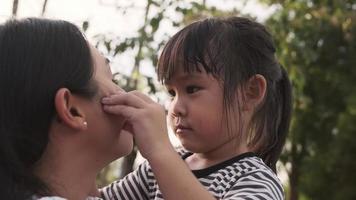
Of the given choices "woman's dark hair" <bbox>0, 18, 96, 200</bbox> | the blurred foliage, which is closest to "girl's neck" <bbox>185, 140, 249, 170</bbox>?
"woman's dark hair" <bbox>0, 18, 96, 200</bbox>

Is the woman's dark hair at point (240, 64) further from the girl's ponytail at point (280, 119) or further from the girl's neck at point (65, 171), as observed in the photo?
the girl's neck at point (65, 171)

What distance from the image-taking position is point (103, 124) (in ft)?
5.89

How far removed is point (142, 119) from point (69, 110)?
19cm

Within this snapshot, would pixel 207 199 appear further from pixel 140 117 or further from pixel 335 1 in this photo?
pixel 335 1

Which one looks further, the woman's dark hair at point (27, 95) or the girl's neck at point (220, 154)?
the girl's neck at point (220, 154)

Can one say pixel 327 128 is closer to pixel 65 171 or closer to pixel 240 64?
pixel 240 64

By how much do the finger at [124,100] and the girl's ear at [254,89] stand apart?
61 cm

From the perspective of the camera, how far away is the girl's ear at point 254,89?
92.0 inches

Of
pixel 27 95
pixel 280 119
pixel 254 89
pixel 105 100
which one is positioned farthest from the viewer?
pixel 280 119

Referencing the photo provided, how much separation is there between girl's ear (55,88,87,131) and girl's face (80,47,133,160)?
0.03 metres

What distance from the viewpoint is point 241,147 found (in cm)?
233

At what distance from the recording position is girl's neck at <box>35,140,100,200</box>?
5.66ft

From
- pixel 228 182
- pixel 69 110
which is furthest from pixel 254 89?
pixel 69 110

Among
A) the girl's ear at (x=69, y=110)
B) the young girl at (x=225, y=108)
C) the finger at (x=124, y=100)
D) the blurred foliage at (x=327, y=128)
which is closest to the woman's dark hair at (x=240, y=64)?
the young girl at (x=225, y=108)
